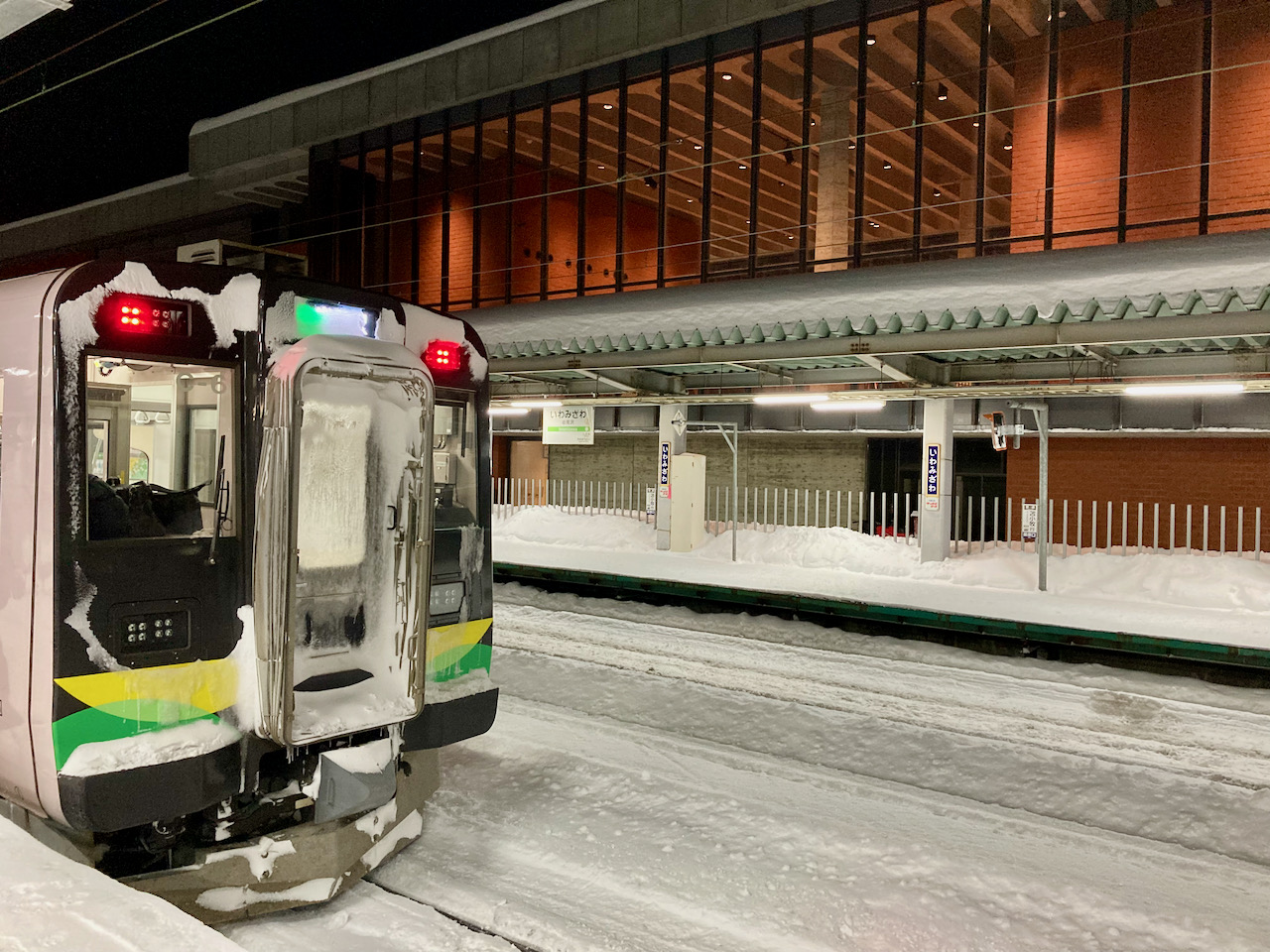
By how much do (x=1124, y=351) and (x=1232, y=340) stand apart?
44.4 inches

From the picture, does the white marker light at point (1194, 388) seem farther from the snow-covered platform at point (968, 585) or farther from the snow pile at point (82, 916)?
the snow pile at point (82, 916)

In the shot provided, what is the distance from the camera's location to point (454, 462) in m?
5.07

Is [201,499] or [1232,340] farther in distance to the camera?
[1232,340]

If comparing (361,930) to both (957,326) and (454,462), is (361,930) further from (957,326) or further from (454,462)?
(957,326)

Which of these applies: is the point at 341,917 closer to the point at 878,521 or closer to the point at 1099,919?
the point at 1099,919

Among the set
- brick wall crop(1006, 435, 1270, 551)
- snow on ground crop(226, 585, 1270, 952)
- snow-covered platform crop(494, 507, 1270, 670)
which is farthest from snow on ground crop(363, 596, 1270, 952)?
brick wall crop(1006, 435, 1270, 551)

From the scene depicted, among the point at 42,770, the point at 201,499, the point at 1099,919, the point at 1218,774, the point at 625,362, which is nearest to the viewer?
the point at 42,770

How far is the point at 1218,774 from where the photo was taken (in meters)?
6.44

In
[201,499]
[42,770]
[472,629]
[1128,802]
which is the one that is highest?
[201,499]

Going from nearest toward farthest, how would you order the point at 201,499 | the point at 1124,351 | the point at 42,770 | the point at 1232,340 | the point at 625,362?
the point at 42,770
the point at 201,499
the point at 1232,340
the point at 1124,351
the point at 625,362

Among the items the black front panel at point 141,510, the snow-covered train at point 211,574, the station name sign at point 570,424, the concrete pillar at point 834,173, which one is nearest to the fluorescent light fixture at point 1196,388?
the concrete pillar at point 834,173

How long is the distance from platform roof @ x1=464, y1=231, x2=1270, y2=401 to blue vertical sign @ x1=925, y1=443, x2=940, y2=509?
1.24m

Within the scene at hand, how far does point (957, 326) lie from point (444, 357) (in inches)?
270

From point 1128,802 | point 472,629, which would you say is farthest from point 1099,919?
point 472,629
